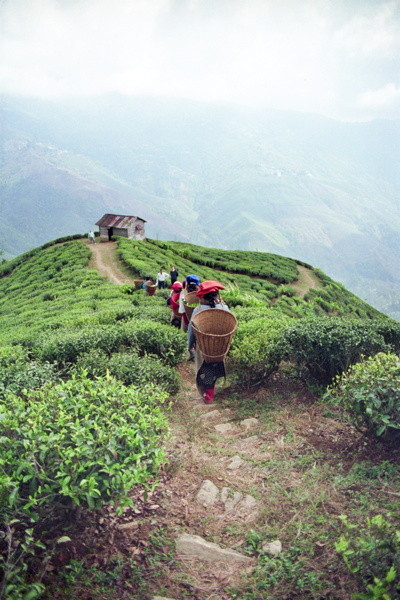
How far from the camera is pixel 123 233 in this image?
45.2m

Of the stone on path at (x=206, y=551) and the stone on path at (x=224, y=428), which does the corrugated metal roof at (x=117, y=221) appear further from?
the stone on path at (x=206, y=551)

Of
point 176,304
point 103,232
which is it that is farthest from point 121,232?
point 176,304

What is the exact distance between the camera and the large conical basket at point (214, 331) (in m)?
7.64

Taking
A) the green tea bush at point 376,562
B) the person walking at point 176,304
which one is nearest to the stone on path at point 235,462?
the green tea bush at point 376,562

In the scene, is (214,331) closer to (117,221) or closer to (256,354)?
(256,354)

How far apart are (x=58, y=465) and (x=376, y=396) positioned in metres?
3.98

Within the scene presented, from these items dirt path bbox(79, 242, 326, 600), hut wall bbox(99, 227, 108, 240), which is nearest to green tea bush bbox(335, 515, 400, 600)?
dirt path bbox(79, 242, 326, 600)

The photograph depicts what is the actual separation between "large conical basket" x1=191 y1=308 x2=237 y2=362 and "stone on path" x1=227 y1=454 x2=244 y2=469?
227cm

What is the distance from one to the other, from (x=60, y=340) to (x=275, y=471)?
17.3ft

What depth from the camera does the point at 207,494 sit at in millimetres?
5055

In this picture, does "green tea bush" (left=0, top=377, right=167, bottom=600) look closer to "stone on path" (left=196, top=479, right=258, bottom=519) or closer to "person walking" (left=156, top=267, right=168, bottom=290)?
"stone on path" (left=196, top=479, right=258, bottom=519)

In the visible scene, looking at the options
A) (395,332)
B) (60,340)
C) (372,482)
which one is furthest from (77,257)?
(372,482)

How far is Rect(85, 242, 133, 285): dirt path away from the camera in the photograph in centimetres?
2731

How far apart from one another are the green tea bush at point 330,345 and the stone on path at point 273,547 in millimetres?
3693
